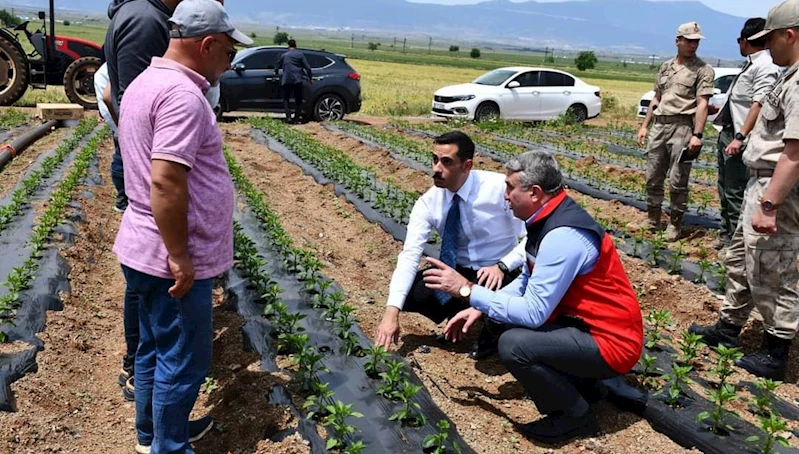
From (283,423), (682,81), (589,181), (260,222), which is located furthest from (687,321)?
(589,181)

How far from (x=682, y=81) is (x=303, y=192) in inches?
181

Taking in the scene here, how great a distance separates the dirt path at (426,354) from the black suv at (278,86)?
21.6ft

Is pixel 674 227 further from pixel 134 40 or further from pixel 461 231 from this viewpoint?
pixel 134 40

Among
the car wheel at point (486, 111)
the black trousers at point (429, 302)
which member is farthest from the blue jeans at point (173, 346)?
the car wheel at point (486, 111)

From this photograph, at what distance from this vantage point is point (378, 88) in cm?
2581

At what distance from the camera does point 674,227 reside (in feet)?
20.4

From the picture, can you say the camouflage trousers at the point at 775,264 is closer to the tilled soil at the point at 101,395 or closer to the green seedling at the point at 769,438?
the green seedling at the point at 769,438

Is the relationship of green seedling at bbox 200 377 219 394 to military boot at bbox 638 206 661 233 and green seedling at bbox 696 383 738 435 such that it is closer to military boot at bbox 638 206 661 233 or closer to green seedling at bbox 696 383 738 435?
green seedling at bbox 696 383 738 435

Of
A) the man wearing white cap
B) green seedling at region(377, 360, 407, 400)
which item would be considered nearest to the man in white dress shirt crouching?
green seedling at region(377, 360, 407, 400)

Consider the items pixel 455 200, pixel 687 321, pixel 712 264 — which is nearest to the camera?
pixel 455 200

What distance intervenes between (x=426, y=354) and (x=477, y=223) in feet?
2.87

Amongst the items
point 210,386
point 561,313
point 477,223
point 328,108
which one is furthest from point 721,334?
point 328,108

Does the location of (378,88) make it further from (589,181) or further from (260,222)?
(260,222)

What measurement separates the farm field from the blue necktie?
392mm
